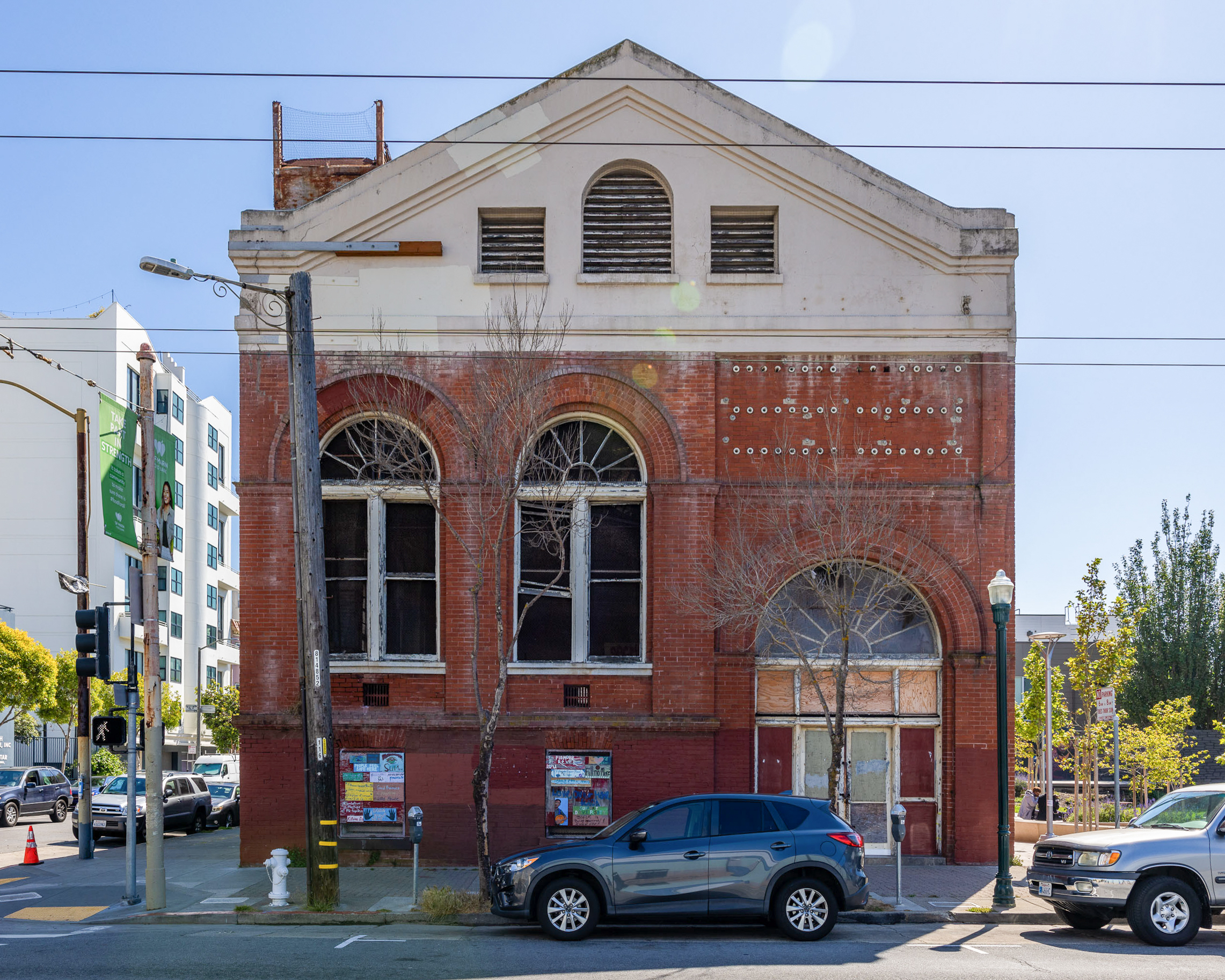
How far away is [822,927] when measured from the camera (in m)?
13.0

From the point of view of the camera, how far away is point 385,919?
1419cm

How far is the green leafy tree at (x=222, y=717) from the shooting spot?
54188mm

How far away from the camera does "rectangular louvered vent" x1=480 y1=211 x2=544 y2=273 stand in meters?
19.4

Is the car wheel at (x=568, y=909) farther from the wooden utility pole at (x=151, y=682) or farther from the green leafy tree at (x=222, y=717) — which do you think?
the green leafy tree at (x=222, y=717)

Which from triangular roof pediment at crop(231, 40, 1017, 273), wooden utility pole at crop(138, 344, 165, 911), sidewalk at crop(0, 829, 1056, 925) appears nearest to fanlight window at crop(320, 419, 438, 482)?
wooden utility pole at crop(138, 344, 165, 911)

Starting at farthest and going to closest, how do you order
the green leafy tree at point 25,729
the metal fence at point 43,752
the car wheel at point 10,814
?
the metal fence at point 43,752 < the green leafy tree at point 25,729 < the car wheel at point 10,814

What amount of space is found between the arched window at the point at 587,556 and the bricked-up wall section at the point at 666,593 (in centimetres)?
32

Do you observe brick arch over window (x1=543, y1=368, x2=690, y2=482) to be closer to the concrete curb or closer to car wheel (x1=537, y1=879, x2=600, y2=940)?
the concrete curb

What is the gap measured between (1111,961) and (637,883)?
4.67m

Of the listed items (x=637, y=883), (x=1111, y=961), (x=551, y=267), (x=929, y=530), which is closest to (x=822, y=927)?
(x=637, y=883)

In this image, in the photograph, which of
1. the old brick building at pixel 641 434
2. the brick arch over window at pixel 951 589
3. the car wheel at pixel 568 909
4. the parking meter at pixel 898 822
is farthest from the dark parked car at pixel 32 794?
the parking meter at pixel 898 822

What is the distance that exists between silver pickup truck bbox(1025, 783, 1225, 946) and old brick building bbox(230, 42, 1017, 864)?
4840mm

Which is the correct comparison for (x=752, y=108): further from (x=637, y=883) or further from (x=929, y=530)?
(x=637, y=883)

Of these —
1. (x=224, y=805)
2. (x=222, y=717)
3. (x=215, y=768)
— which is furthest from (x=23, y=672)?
(x=222, y=717)
